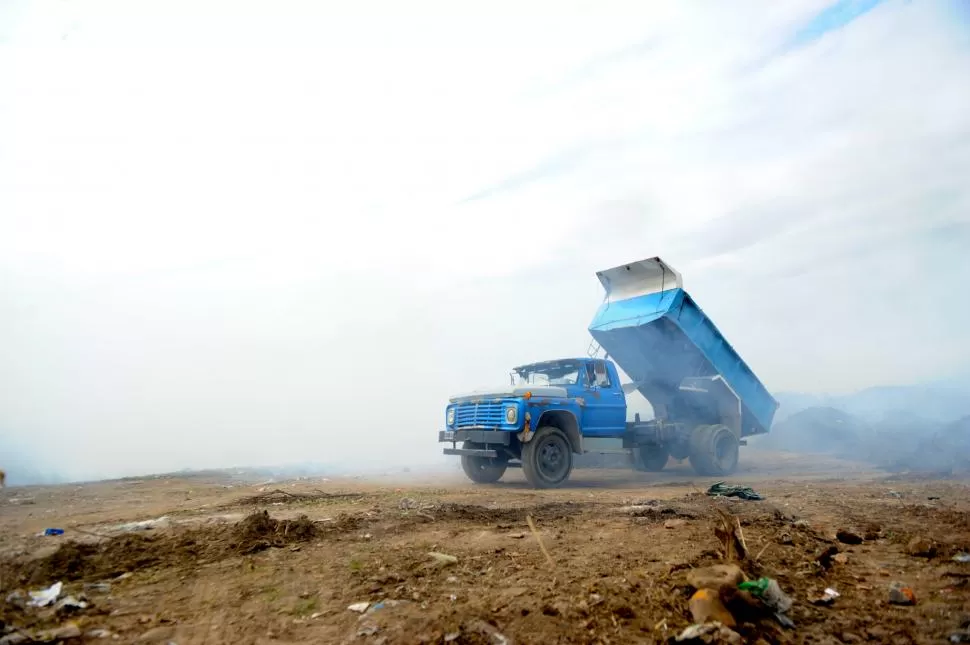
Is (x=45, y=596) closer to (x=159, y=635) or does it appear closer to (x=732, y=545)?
(x=159, y=635)

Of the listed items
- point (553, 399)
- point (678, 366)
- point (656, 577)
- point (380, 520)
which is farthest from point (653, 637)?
point (678, 366)

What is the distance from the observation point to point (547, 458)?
10.2 m

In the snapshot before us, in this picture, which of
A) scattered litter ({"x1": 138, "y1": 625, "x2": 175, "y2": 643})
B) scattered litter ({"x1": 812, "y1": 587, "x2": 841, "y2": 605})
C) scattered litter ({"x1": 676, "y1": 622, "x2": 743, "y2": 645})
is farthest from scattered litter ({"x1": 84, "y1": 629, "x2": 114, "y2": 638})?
scattered litter ({"x1": 812, "y1": 587, "x2": 841, "y2": 605})

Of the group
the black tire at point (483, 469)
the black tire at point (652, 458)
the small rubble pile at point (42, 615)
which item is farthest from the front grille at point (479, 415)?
the small rubble pile at point (42, 615)

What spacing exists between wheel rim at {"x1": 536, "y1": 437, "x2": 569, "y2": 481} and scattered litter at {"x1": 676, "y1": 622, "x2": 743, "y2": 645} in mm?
6900

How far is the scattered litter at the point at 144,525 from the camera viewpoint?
222 inches

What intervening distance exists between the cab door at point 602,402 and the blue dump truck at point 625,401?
0.06 ft

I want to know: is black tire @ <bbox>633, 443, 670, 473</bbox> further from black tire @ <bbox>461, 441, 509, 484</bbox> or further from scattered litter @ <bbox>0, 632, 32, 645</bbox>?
scattered litter @ <bbox>0, 632, 32, 645</bbox>

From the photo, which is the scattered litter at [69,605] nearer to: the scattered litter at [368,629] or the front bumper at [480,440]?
the scattered litter at [368,629]

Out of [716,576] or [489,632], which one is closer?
[489,632]

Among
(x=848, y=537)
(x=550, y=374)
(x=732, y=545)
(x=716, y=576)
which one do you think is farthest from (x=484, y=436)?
(x=716, y=576)

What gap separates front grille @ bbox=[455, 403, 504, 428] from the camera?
1002cm

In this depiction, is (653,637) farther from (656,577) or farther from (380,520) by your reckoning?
(380,520)

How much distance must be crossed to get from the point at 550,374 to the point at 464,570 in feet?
24.7
